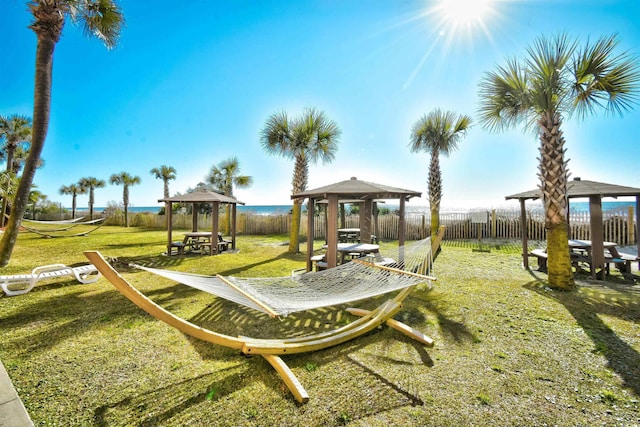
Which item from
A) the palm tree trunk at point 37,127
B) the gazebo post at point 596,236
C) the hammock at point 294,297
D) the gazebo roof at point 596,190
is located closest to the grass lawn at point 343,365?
the hammock at point 294,297

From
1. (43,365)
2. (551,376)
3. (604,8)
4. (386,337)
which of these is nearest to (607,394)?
(551,376)

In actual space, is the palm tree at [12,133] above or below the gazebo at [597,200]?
above

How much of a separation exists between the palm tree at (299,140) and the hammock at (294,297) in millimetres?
6266

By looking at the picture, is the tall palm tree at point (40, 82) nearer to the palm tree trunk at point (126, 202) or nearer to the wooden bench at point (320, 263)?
the wooden bench at point (320, 263)

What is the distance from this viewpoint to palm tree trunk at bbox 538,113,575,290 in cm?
493

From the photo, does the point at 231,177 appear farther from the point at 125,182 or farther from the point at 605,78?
the point at 605,78

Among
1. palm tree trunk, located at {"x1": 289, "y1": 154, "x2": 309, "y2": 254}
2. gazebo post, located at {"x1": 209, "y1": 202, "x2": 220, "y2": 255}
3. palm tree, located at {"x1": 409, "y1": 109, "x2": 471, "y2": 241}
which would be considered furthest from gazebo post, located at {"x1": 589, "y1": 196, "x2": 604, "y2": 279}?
gazebo post, located at {"x1": 209, "y1": 202, "x2": 220, "y2": 255}

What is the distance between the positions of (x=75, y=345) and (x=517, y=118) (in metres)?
8.72

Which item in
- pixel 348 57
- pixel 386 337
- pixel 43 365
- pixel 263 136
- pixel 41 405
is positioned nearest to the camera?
pixel 41 405

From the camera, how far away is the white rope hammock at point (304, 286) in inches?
99.4

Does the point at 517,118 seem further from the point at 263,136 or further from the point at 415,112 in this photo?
the point at 263,136

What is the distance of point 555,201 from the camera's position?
197 inches

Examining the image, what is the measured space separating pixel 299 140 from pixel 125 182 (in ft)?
79.5

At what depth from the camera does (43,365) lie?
253 cm
